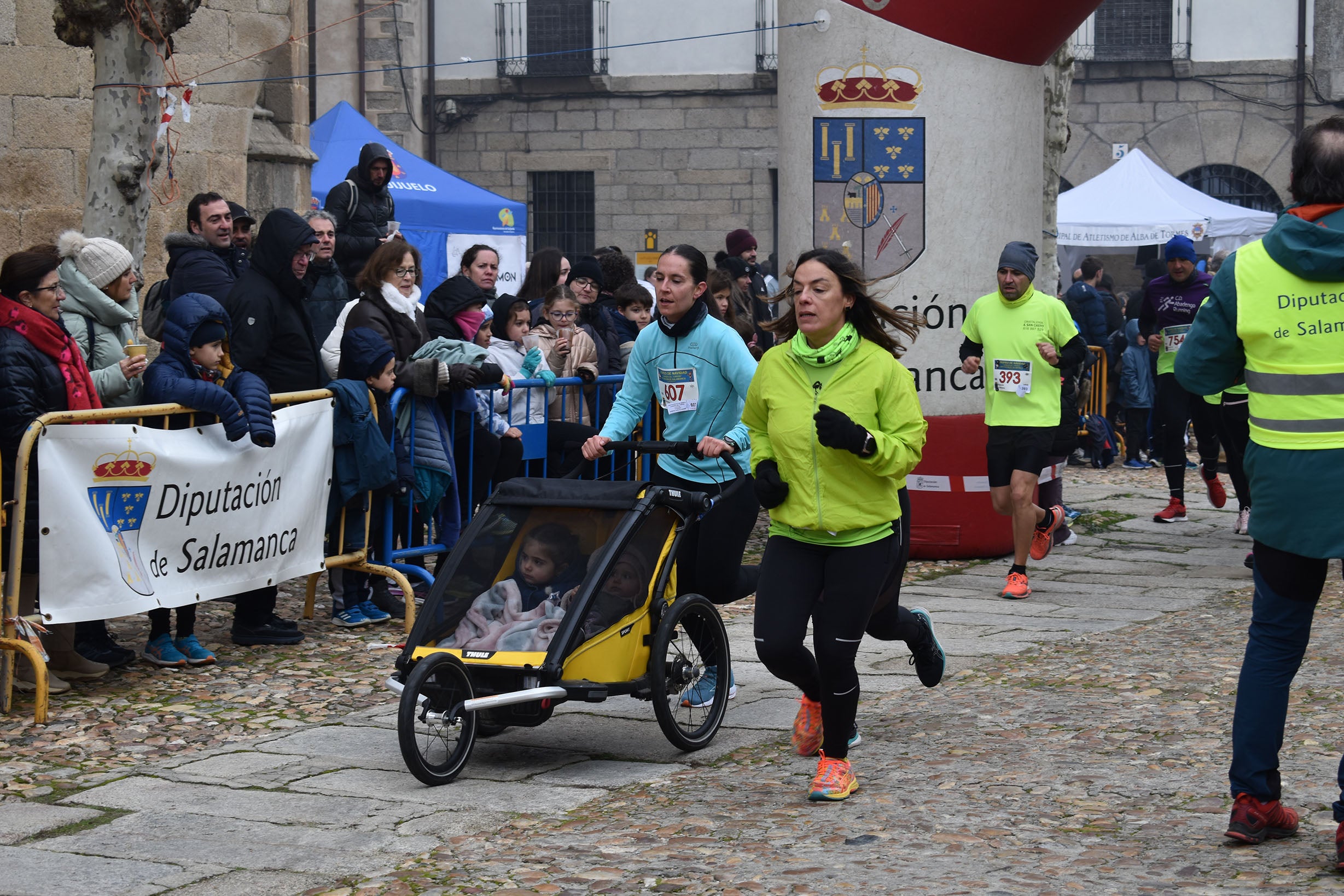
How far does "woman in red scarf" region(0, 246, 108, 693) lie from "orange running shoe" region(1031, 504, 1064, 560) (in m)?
5.25

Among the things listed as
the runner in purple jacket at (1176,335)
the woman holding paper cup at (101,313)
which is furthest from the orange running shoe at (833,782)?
the runner in purple jacket at (1176,335)

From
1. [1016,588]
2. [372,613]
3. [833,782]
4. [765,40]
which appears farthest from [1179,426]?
[765,40]

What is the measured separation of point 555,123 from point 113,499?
82.7ft

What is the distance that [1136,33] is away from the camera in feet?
97.0

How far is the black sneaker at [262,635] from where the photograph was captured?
7.72m

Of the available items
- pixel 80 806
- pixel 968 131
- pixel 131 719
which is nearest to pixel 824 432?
pixel 80 806

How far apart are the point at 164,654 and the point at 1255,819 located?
14.9 feet

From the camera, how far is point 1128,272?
29.1 meters

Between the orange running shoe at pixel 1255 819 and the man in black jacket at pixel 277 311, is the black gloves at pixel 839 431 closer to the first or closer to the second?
the orange running shoe at pixel 1255 819

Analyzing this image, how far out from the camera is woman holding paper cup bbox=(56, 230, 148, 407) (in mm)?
7082

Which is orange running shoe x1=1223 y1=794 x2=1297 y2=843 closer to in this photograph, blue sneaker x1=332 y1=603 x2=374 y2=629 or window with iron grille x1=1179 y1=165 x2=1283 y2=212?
blue sneaker x1=332 y1=603 x2=374 y2=629

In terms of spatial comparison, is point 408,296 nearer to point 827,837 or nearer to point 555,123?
point 827,837

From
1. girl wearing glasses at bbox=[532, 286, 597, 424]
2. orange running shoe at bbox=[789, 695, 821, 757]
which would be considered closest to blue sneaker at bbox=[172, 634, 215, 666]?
girl wearing glasses at bbox=[532, 286, 597, 424]

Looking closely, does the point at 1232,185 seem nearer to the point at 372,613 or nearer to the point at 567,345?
the point at 567,345
